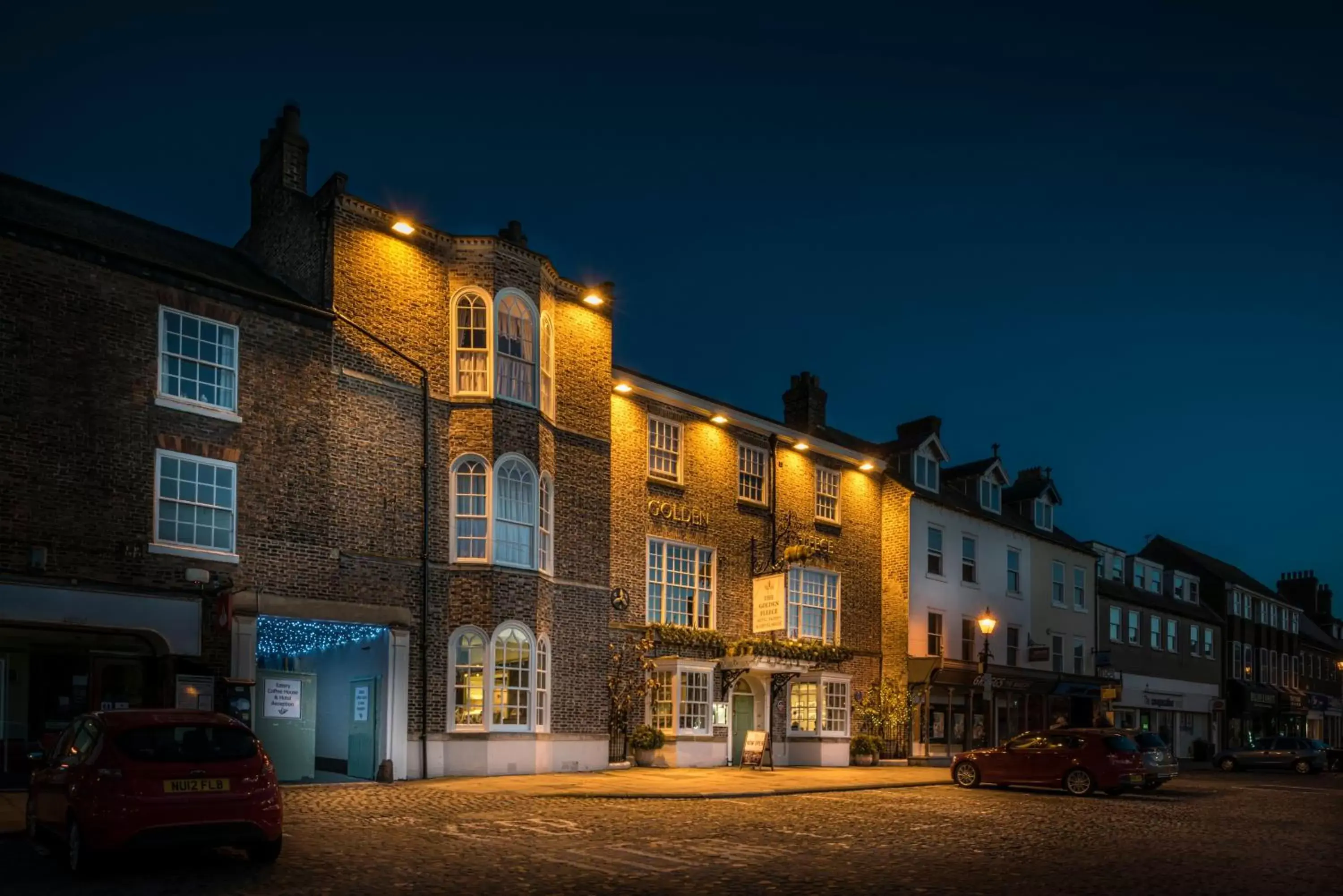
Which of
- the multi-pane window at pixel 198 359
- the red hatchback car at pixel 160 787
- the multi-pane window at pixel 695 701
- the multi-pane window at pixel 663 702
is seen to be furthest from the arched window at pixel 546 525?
the red hatchback car at pixel 160 787

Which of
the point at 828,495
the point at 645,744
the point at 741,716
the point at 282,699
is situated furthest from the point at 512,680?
the point at 828,495

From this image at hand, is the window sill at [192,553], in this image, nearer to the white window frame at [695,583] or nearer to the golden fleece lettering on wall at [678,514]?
the white window frame at [695,583]

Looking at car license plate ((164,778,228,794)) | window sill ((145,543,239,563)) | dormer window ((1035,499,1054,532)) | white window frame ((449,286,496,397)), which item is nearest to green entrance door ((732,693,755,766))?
white window frame ((449,286,496,397))

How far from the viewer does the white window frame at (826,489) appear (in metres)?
34.4

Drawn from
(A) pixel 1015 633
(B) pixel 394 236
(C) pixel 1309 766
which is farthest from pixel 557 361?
(C) pixel 1309 766

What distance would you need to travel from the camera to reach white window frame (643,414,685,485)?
29.3 meters

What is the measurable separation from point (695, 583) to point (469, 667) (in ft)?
26.3

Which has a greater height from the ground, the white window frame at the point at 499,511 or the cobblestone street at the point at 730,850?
the white window frame at the point at 499,511

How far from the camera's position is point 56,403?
1889cm

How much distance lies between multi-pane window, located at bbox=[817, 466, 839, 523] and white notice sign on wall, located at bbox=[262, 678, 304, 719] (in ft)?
53.0

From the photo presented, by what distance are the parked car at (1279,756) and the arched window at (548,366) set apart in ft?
99.2

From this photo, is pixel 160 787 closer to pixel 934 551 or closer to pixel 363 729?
pixel 363 729

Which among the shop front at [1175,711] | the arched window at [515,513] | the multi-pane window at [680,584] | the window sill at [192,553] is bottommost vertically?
the shop front at [1175,711]

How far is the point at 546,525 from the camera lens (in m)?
25.6
